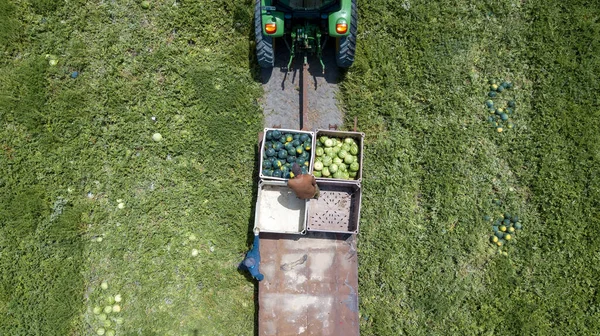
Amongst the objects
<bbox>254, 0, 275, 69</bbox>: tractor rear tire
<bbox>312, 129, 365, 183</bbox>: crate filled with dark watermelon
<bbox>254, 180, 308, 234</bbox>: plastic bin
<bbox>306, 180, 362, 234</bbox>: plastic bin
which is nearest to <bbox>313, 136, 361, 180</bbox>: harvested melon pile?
<bbox>312, 129, 365, 183</bbox>: crate filled with dark watermelon

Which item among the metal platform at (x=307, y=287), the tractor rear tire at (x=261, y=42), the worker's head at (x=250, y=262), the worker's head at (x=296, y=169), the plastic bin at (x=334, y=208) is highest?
the tractor rear tire at (x=261, y=42)

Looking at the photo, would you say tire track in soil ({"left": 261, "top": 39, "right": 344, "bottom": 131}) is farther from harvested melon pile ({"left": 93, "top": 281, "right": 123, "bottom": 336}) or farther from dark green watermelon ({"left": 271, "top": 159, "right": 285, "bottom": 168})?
harvested melon pile ({"left": 93, "top": 281, "right": 123, "bottom": 336})

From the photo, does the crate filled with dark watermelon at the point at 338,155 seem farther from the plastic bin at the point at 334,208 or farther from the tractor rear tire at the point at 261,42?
the tractor rear tire at the point at 261,42

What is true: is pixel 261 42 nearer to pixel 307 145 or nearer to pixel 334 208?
pixel 307 145

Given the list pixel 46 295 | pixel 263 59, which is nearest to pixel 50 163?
pixel 46 295

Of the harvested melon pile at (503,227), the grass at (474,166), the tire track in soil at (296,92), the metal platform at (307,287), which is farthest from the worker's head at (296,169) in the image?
the harvested melon pile at (503,227)

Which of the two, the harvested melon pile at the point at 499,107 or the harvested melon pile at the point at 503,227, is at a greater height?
the harvested melon pile at the point at 499,107

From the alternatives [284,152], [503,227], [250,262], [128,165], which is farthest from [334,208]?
[128,165]
